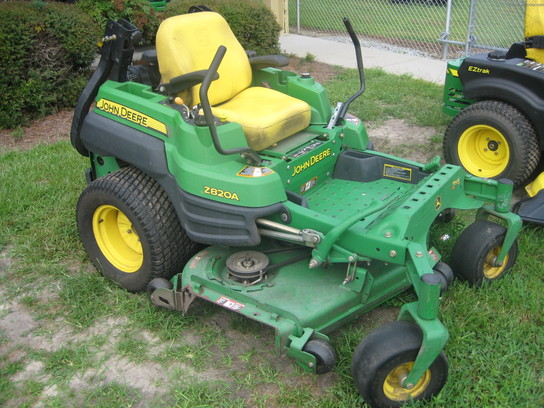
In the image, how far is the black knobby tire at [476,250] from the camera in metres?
3.13

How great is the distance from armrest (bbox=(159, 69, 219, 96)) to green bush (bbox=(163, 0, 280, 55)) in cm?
437

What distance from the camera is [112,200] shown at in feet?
10.7

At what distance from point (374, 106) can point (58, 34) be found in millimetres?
3231

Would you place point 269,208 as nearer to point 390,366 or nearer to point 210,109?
point 210,109

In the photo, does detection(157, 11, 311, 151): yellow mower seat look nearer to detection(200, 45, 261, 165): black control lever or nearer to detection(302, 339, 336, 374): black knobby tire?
detection(200, 45, 261, 165): black control lever

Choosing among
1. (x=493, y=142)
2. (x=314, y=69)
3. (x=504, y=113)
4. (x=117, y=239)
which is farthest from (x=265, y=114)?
(x=314, y=69)

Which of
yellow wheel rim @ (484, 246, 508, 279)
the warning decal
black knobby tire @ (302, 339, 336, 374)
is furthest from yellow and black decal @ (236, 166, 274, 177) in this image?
yellow wheel rim @ (484, 246, 508, 279)

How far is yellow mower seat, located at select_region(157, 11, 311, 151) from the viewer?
3.34 m

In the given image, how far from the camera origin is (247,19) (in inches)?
305

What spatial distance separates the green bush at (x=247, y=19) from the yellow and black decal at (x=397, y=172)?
4607 mm

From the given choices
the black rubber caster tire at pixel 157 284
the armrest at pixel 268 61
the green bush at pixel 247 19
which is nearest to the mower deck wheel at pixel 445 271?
the black rubber caster tire at pixel 157 284

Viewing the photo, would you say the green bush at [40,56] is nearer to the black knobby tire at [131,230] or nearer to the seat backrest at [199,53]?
→ the seat backrest at [199,53]

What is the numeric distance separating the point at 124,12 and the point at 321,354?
600 centimetres

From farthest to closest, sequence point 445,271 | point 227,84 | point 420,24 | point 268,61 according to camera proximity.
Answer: point 420,24
point 268,61
point 227,84
point 445,271
